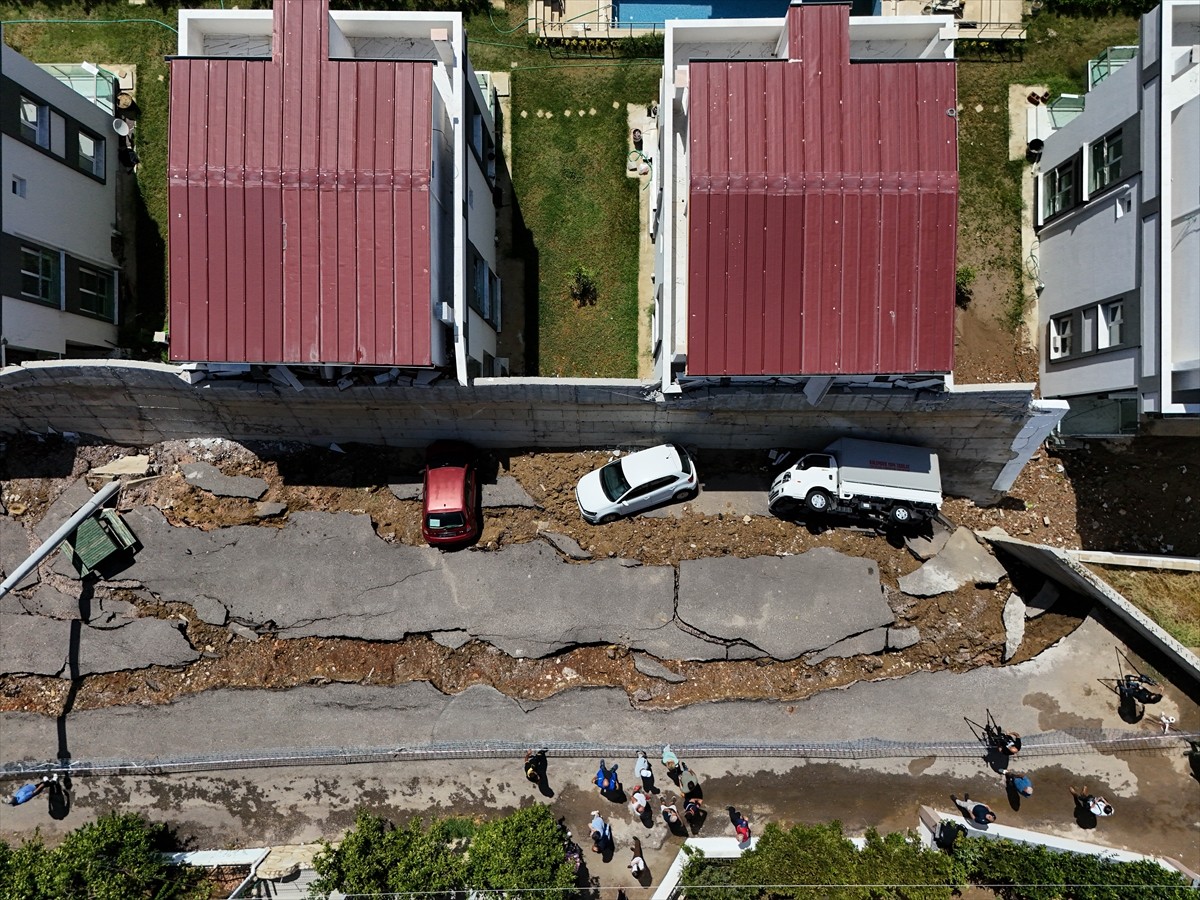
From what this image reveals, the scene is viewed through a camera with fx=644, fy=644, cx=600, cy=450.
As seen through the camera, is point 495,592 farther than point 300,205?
Yes

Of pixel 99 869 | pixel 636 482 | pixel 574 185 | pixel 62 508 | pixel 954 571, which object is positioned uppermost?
pixel 574 185

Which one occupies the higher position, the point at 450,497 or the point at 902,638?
the point at 450,497

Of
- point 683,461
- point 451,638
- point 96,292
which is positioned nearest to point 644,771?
point 451,638

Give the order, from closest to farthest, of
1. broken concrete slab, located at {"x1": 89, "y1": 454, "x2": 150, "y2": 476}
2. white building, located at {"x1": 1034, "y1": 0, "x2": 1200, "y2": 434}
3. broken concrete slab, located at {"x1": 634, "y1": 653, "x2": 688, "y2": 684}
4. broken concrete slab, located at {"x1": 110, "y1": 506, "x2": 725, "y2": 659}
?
white building, located at {"x1": 1034, "y1": 0, "x2": 1200, "y2": 434} < broken concrete slab, located at {"x1": 634, "y1": 653, "x2": 688, "y2": 684} < broken concrete slab, located at {"x1": 110, "y1": 506, "x2": 725, "y2": 659} < broken concrete slab, located at {"x1": 89, "y1": 454, "x2": 150, "y2": 476}

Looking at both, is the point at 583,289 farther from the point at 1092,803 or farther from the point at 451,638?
the point at 1092,803

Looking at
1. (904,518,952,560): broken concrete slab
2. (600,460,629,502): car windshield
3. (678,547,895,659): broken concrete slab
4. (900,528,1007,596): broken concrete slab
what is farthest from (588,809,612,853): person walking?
(904,518,952,560): broken concrete slab

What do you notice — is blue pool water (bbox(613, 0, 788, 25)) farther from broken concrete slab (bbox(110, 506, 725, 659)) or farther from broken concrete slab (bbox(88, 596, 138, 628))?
broken concrete slab (bbox(88, 596, 138, 628))
